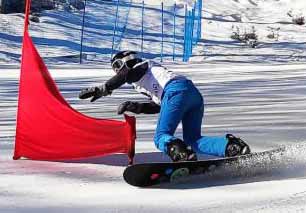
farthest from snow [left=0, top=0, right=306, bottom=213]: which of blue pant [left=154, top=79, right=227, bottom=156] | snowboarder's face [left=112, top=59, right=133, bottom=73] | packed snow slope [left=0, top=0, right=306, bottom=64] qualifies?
packed snow slope [left=0, top=0, right=306, bottom=64]

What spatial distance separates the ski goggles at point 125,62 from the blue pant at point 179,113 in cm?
33

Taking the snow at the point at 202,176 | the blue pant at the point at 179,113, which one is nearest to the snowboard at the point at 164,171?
the snow at the point at 202,176

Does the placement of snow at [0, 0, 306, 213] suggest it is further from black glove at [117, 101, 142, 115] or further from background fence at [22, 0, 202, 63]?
background fence at [22, 0, 202, 63]

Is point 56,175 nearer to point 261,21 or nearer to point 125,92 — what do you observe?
point 125,92

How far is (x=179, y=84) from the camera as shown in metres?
5.05

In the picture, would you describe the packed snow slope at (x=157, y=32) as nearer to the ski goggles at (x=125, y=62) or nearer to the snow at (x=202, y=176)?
the snow at (x=202, y=176)

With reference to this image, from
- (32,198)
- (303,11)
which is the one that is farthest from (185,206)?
(303,11)

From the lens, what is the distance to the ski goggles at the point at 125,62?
507cm

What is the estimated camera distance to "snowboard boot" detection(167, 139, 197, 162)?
15.6 feet

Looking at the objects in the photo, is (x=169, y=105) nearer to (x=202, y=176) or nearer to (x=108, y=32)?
(x=202, y=176)

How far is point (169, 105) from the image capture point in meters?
4.97

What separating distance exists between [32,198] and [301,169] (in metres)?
2.06

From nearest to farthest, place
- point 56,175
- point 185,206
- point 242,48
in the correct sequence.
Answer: point 185,206 < point 56,175 < point 242,48

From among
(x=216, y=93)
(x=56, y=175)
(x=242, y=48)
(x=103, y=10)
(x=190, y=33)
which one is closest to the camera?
(x=56, y=175)
